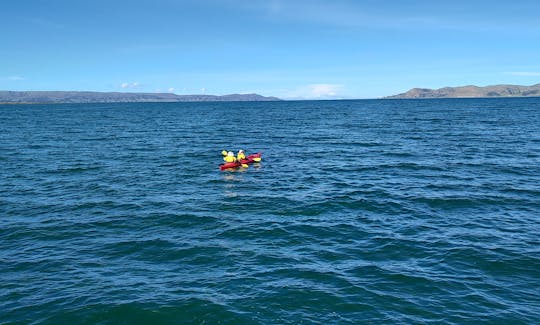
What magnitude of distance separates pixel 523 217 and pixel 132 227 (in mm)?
23684

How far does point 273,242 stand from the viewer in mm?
20641

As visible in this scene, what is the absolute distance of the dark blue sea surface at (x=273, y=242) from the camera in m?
14.5

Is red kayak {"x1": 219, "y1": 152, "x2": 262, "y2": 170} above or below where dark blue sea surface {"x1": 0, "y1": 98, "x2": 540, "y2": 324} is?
above

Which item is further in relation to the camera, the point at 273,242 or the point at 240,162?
the point at 240,162

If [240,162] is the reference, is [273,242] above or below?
below

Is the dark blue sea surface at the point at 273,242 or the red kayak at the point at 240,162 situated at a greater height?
the red kayak at the point at 240,162

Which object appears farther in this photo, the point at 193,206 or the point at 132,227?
the point at 193,206

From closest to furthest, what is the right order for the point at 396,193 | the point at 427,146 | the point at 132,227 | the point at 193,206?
the point at 132,227 < the point at 193,206 < the point at 396,193 < the point at 427,146

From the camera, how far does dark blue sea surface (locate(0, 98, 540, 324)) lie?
14469 mm

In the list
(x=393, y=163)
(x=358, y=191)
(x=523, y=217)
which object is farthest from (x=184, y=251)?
(x=393, y=163)

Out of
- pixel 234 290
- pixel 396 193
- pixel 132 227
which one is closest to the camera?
pixel 234 290

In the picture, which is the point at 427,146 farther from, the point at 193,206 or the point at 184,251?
the point at 184,251

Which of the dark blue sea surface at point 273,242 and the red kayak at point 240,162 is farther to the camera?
the red kayak at point 240,162

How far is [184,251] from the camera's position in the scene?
1947 cm
